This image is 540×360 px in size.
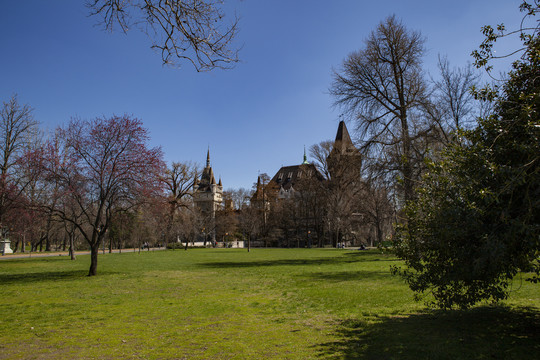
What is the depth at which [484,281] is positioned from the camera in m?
5.52

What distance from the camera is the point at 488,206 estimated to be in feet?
15.9

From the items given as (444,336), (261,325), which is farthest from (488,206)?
(261,325)

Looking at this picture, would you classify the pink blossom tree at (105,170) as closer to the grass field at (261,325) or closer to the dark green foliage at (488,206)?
the grass field at (261,325)

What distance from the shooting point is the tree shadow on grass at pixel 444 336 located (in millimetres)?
5150

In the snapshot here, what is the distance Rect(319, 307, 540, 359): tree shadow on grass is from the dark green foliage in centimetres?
67

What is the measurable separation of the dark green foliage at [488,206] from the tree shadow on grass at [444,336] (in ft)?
Answer: 2.21

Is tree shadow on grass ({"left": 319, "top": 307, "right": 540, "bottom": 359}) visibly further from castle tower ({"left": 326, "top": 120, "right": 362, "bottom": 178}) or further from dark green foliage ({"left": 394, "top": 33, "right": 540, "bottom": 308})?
castle tower ({"left": 326, "top": 120, "right": 362, "bottom": 178})

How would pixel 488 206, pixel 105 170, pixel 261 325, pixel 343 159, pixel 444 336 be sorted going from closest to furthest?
pixel 488 206, pixel 444 336, pixel 261 325, pixel 105 170, pixel 343 159

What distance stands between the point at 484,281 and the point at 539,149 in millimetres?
2165

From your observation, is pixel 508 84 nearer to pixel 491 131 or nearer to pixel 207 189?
pixel 491 131

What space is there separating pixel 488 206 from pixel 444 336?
251 cm

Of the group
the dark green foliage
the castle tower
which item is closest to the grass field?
the dark green foliage

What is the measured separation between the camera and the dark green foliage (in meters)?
4.57

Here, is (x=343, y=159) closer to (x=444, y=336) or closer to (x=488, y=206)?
(x=444, y=336)
